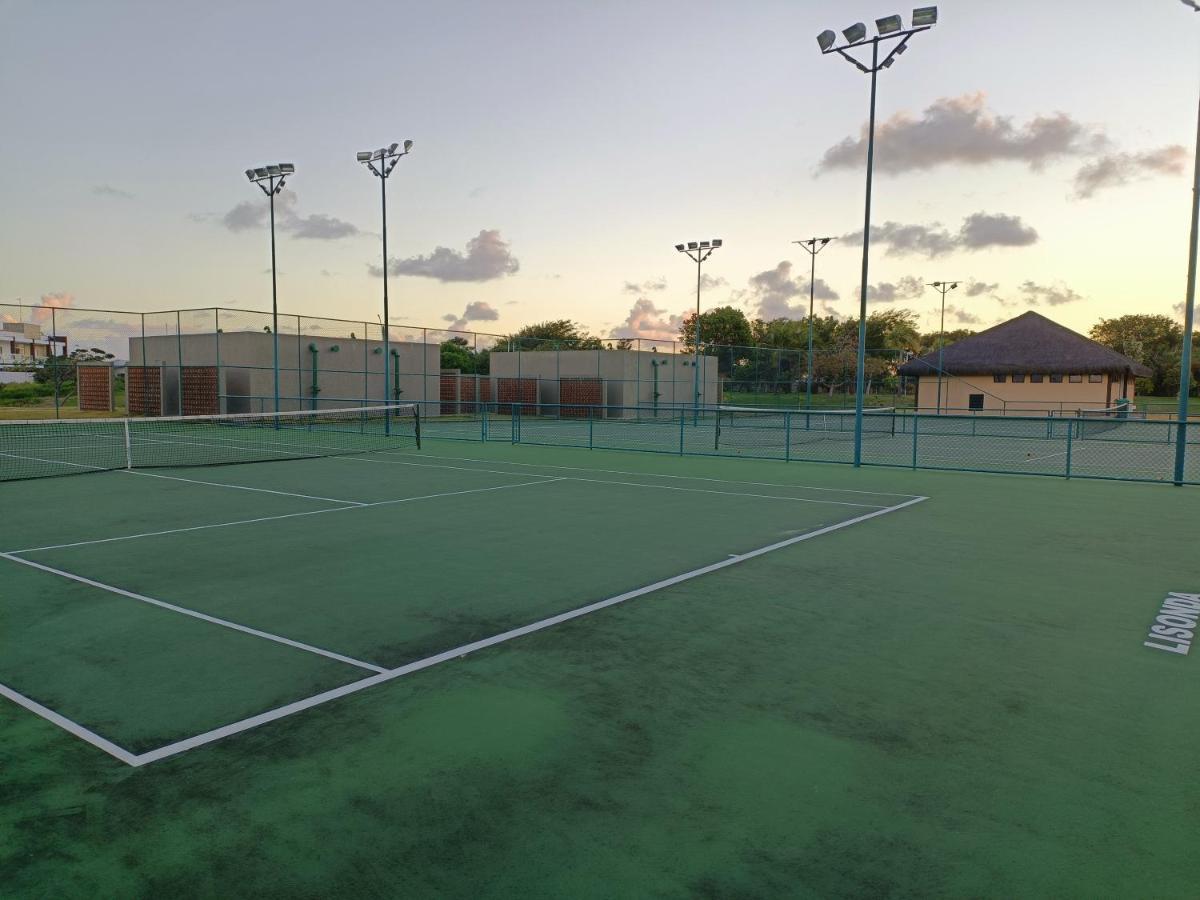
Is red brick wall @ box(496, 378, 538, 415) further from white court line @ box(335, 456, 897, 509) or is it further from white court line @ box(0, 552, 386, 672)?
white court line @ box(0, 552, 386, 672)

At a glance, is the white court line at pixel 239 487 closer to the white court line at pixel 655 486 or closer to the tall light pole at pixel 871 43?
the white court line at pixel 655 486

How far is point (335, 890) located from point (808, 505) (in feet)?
37.5

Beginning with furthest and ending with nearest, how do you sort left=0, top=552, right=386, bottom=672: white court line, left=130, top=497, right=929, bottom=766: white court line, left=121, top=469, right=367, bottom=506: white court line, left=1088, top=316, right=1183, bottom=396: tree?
left=1088, top=316, right=1183, bottom=396: tree → left=121, top=469, right=367, bottom=506: white court line → left=0, top=552, right=386, bottom=672: white court line → left=130, top=497, right=929, bottom=766: white court line

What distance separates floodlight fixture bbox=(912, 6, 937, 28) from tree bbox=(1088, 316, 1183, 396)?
85217 millimetres

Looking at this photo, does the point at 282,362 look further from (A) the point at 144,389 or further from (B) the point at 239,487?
(B) the point at 239,487

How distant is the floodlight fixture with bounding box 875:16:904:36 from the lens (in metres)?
18.0

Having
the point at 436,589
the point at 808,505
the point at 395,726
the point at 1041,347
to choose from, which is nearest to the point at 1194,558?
the point at 808,505

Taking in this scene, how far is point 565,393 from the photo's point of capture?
50719 mm

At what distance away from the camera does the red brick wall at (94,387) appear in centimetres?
4147

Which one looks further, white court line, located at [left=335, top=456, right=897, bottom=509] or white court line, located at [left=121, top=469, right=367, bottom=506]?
white court line, located at [left=335, top=456, right=897, bottom=509]

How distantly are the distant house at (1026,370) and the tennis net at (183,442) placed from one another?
40819 millimetres

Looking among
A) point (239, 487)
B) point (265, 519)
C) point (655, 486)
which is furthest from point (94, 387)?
point (655, 486)

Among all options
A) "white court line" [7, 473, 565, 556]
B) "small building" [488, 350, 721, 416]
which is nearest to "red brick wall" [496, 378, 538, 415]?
"small building" [488, 350, 721, 416]

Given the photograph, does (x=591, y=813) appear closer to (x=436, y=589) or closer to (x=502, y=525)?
(x=436, y=589)
